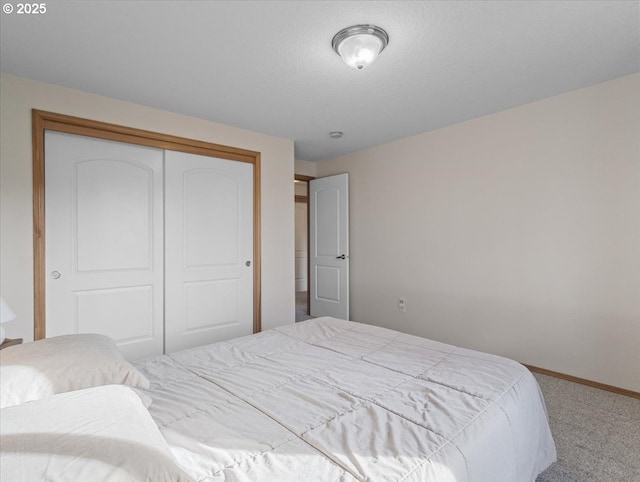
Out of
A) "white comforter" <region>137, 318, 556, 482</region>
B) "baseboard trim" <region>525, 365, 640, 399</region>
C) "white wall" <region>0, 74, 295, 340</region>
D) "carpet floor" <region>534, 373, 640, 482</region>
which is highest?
"white wall" <region>0, 74, 295, 340</region>

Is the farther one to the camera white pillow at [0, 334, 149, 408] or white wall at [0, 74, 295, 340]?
white wall at [0, 74, 295, 340]

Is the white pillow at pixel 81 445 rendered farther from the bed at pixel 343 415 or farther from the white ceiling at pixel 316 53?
the white ceiling at pixel 316 53

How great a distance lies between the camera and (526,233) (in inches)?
115

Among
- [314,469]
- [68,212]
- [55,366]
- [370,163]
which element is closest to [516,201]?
[370,163]

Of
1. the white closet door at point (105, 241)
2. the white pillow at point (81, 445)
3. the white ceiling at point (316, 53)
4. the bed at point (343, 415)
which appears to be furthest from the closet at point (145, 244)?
the white pillow at point (81, 445)

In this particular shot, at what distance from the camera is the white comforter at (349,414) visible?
0.90m

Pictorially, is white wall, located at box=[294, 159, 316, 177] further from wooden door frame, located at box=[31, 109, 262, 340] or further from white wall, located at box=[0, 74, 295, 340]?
wooden door frame, located at box=[31, 109, 262, 340]

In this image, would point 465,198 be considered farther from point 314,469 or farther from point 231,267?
point 314,469

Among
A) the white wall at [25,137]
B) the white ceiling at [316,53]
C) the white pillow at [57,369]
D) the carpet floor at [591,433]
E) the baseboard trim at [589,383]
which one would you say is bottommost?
the carpet floor at [591,433]

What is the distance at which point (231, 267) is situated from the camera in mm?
3451

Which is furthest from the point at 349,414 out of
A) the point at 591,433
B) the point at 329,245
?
the point at 329,245

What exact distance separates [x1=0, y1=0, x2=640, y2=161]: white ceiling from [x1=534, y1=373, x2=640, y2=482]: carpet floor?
2310 millimetres

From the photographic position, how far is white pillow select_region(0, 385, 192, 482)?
60cm

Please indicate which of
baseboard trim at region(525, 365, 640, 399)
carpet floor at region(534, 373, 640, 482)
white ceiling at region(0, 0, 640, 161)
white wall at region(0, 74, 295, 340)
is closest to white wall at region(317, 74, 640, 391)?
baseboard trim at region(525, 365, 640, 399)
